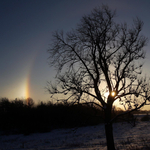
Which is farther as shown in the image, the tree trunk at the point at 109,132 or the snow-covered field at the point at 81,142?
the snow-covered field at the point at 81,142

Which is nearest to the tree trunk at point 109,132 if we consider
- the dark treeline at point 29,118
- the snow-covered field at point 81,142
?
the snow-covered field at point 81,142

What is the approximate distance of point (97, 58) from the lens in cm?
1075

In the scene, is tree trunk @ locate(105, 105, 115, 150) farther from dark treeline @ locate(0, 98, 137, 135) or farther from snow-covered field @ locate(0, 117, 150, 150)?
dark treeline @ locate(0, 98, 137, 135)

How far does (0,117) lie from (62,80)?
30.0 meters

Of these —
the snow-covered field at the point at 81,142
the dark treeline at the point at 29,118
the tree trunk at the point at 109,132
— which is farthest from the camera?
the dark treeline at the point at 29,118

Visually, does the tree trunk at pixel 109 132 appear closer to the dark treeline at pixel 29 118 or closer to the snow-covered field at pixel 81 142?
the snow-covered field at pixel 81 142

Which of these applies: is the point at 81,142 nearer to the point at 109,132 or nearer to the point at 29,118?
the point at 109,132

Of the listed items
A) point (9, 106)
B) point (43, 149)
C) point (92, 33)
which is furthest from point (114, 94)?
point (9, 106)

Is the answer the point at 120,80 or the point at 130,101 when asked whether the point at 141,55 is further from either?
the point at 130,101

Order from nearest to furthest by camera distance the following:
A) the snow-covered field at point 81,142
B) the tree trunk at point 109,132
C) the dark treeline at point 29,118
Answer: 1. the tree trunk at point 109,132
2. the snow-covered field at point 81,142
3. the dark treeline at point 29,118

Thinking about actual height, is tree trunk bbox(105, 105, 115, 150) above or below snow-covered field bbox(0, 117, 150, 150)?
above

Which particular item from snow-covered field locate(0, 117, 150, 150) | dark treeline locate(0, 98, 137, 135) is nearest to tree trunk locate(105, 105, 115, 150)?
snow-covered field locate(0, 117, 150, 150)

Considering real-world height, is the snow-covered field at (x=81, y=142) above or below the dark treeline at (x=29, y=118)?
below

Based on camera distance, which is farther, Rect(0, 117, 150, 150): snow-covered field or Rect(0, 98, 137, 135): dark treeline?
Rect(0, 98, 137, 135): dark treeline
